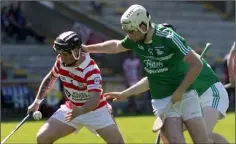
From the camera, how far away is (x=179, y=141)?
8133mm

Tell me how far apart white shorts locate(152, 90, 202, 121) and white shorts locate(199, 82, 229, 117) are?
94 centimetres

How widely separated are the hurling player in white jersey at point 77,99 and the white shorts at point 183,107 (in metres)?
0.79

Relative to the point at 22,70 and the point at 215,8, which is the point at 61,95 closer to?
the point at 22,70

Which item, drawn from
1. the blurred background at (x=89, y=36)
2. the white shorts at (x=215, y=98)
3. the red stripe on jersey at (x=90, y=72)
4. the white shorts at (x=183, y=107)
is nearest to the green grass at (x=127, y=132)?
the blurred background at (x=89, y=36)

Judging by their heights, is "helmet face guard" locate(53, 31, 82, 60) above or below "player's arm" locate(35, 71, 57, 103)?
above

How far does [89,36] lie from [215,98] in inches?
585

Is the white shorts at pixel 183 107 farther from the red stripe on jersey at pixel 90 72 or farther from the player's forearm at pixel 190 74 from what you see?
the red stripe on jersey at pixel 90 72

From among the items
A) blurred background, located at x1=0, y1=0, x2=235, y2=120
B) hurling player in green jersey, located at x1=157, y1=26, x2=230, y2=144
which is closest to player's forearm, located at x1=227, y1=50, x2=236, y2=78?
hurling player in green jersey, located at x1=157, y1=26, x2=230, y2=144

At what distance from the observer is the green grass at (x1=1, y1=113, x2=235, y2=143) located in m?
14.6

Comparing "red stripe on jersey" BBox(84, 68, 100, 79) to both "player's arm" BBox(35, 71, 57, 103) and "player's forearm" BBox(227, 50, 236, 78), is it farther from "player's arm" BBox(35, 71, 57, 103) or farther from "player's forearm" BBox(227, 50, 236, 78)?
"player's forearm" BBox(227, 50, 236, 78)

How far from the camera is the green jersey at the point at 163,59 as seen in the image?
8078 millimetres

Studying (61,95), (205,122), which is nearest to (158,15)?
(61,95)

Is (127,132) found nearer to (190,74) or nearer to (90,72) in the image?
(90,72)

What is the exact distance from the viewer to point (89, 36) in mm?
24094
